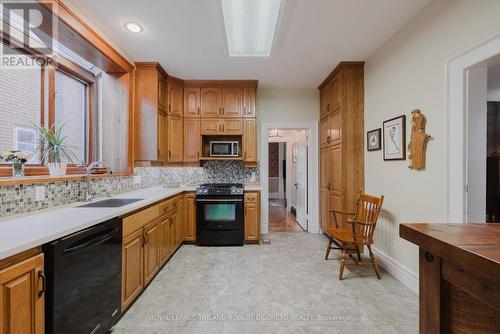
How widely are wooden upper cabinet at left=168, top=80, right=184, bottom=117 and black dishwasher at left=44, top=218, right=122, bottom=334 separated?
2.34 metres

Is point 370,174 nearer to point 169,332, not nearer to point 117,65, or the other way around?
point 169,332

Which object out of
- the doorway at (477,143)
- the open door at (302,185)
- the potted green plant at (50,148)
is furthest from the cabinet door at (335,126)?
the potted green plant at (50,148)

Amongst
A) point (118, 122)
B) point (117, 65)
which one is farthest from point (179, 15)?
point (118, 122)

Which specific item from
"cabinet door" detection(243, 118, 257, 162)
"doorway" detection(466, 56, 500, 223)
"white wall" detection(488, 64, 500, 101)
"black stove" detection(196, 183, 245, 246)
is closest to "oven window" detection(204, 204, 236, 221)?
"black stove" detection(196, 183, 245, 246)

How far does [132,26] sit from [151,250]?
2303 millimetres

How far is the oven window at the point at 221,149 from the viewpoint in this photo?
369cm

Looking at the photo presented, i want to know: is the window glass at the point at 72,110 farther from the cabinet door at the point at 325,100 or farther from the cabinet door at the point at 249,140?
the cabinet door at the point at 325,100

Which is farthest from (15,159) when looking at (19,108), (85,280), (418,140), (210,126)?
(418,140)

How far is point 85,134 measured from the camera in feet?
8.72

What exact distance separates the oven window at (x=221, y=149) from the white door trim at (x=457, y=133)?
2764 millimetres

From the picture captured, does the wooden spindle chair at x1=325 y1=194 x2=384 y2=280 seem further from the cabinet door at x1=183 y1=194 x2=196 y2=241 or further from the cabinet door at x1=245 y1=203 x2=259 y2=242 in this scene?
the cabinet door at x1=183 y1=194 x2=196 y2=241

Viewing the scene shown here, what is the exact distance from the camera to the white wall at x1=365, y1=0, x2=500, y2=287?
65.6 inches

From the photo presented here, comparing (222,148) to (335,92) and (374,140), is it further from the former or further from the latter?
(374,140)

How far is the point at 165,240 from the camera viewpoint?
8.50 ft
